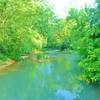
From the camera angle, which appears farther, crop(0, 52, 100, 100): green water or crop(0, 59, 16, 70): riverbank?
crop(0, 59, 16, 70): riverbank

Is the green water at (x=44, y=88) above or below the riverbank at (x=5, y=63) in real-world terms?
below

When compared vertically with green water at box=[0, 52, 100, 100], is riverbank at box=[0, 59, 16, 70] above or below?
above

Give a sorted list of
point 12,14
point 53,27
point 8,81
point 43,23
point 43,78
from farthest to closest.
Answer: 1. point 53,27
2. point 43,23
3. point 12,14
4. point 43,78
5. point 8,81

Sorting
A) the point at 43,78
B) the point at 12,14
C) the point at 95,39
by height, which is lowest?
the point at 43,78

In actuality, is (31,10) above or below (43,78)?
above

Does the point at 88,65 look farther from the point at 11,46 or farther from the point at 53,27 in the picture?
the point at 53,27

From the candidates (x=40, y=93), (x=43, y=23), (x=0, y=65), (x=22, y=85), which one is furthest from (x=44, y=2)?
(x=43, y=23)

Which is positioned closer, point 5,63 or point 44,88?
point 44,88

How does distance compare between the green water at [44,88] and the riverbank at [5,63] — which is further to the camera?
the riverbank at [5,63]

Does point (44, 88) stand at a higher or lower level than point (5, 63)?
lower

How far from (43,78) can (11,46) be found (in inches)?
540

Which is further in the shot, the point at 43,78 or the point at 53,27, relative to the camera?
the point at 53,27

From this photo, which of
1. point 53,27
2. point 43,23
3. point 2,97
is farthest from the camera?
point 53,27

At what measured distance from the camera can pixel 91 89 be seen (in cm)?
2123
